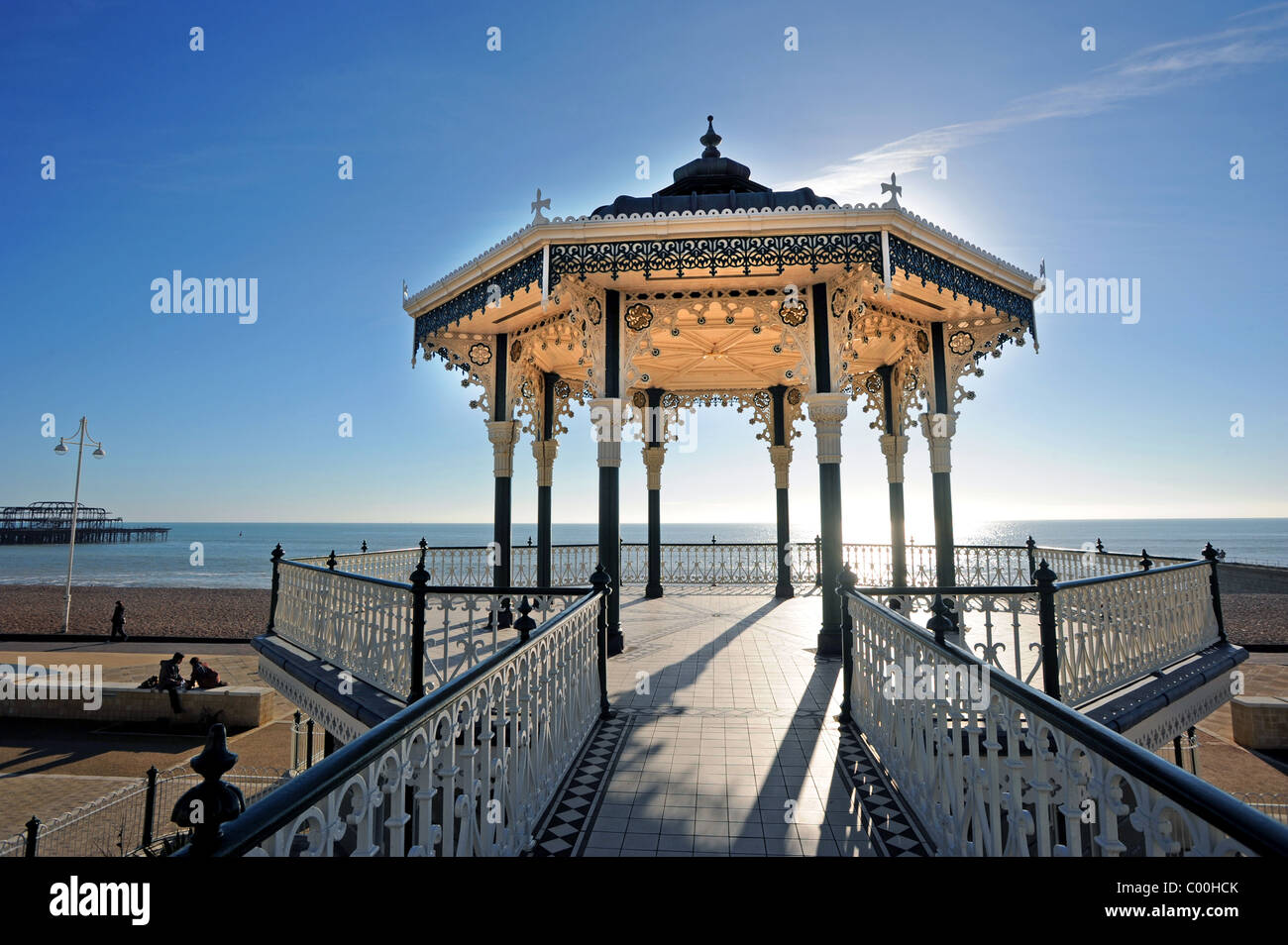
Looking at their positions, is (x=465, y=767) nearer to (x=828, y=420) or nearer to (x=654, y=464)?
(x=828, y=420)

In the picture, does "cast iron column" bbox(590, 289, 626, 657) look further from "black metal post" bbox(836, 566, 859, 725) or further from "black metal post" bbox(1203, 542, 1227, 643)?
"black metal post" bbox(1203, 542, 1227, 643)

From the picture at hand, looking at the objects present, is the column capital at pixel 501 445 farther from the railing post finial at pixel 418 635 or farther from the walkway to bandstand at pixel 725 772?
the railing post finial at pixel 418 635

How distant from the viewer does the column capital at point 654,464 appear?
13547mm

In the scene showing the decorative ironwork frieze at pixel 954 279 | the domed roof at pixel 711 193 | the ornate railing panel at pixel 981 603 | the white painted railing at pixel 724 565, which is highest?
the domed roof at pixel 711 193

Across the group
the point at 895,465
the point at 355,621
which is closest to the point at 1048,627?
the point at 355,621

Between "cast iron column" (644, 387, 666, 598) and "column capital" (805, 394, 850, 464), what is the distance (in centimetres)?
578

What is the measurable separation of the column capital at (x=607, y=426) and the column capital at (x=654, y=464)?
572 centimetres

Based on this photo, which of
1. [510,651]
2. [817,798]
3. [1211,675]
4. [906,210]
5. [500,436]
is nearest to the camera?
[510,651]

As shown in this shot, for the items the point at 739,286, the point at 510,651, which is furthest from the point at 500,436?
the point at 510,651

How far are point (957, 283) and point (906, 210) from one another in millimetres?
1460

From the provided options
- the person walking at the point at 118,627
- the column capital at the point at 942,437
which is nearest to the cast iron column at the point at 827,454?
the column capital at the point at 942,437
